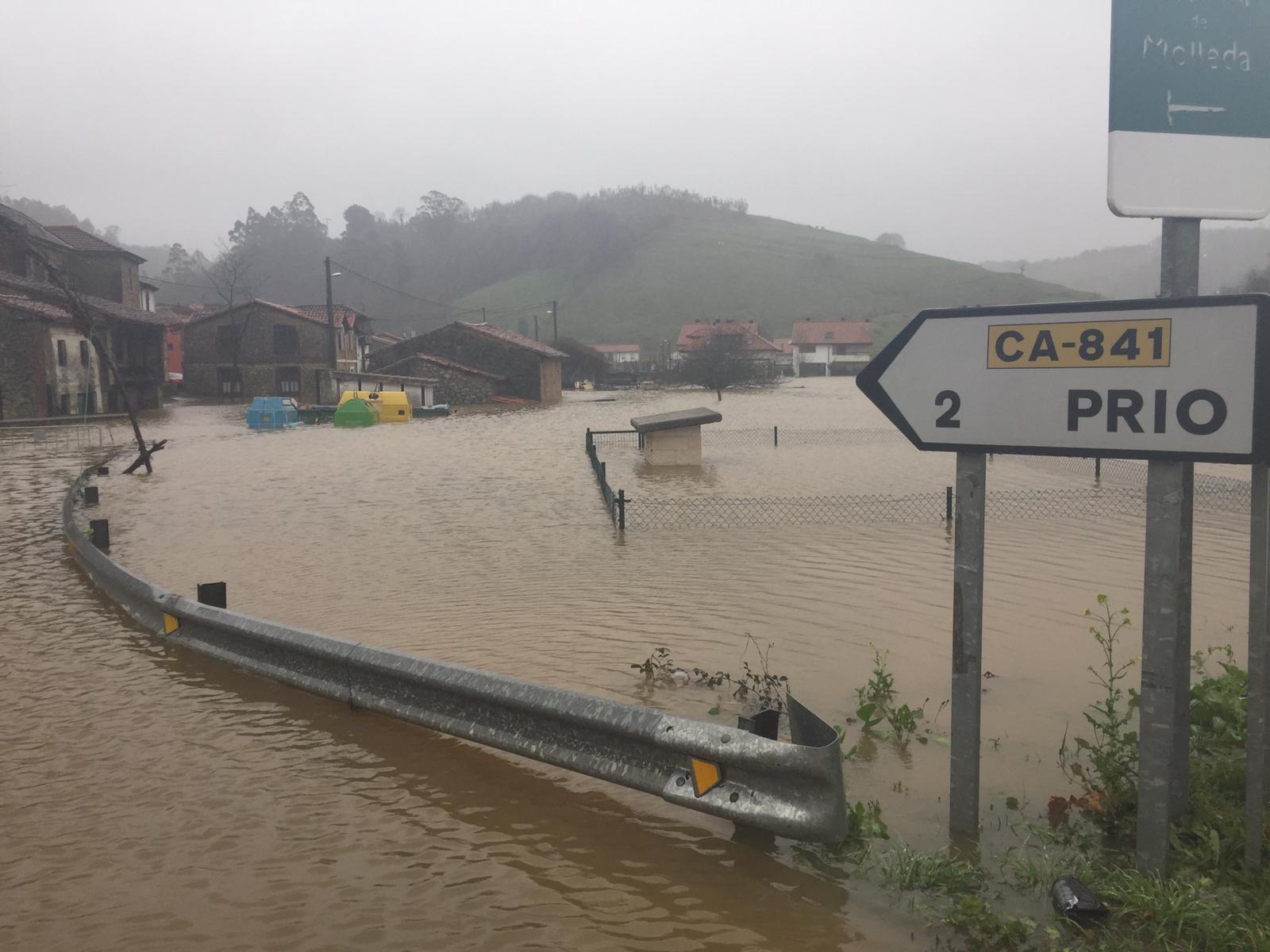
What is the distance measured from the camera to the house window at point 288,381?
63.4 meters

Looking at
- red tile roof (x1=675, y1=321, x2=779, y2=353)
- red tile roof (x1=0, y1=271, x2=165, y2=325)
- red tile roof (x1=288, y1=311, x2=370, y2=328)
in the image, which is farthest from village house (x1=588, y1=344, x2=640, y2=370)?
red tile roof (x1=0, y1=271, x2=165, y2=325)

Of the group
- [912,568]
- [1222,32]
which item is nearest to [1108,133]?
[1222,32]

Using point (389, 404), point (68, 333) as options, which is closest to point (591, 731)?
point (389, 404)

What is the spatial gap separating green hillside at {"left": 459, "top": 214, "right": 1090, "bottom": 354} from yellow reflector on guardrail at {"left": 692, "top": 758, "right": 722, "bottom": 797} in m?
111

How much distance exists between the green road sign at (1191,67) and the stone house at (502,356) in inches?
2231

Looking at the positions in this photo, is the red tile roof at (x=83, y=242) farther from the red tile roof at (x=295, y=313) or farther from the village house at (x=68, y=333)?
the red tile roof at (x=295, y=313)

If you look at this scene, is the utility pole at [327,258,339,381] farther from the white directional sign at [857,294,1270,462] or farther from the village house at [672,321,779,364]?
the white directional sign at [857,294,1270,462]

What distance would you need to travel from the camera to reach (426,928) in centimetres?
346

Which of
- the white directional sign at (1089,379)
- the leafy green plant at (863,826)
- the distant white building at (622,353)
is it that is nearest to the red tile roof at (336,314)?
the distant white building at (622,353)

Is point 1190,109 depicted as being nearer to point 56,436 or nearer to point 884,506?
point 884,506

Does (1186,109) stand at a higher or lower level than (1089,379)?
higher

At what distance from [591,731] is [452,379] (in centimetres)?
5441

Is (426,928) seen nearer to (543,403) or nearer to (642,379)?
(543,403)

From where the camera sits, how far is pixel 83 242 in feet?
203
